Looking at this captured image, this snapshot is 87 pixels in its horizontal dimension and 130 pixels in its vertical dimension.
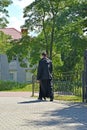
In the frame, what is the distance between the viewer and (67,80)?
20.9 m

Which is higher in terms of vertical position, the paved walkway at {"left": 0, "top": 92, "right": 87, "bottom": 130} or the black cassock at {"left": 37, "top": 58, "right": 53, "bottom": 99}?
the black cassock at {"left": 37, "top": 58, "right": 53, "bottom": 99}

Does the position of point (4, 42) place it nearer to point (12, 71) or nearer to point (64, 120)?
point (12, 71)

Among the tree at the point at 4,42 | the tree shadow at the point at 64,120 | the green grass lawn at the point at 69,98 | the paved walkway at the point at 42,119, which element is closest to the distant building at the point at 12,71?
the tree at the point at 4,42

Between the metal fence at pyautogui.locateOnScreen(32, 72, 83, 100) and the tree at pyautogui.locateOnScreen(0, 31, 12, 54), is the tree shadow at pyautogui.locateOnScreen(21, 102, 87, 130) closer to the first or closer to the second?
the metal fence at pyautogui.locateOnScreen(32, 72, 83, 100)

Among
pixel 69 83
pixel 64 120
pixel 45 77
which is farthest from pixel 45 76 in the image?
pixel 64 120

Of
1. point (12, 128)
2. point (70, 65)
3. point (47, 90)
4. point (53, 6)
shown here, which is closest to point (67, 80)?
point (47, 90)

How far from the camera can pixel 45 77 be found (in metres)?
18.4

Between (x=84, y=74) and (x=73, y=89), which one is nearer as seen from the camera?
(x=84, y=74)

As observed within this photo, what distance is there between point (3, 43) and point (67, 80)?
40.7m

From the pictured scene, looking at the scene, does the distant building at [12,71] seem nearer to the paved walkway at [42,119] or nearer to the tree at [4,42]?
the tree at [4,42]

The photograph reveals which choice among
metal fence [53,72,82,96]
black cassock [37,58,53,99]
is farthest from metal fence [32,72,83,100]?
black cassock [37,58,53,99]

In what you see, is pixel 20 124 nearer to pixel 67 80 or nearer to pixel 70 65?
pixel 67 80

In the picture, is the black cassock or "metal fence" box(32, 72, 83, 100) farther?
"metal fence" box(32, 72, 83, 100)

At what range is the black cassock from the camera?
1844cm
